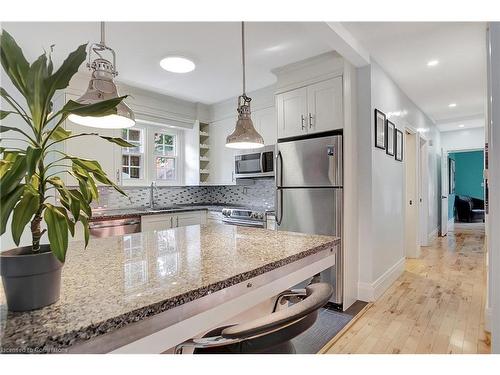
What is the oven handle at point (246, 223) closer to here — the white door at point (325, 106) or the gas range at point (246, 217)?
the gas range at point (246, 217)

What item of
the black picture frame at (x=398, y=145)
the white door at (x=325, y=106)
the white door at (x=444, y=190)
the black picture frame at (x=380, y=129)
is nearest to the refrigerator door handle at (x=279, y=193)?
the white door at (x=325, y=106)

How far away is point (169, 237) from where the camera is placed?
1.75 meters

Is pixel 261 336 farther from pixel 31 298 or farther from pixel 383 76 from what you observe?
pixel 383 76

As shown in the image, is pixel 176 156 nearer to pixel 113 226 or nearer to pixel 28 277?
pixel 113 226

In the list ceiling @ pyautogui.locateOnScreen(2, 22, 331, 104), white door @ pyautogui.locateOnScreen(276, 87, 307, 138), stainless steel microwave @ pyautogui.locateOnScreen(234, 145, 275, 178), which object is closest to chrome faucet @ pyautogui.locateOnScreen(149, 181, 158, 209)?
stainless steel microwave @ pyautogui.locateOnScreen(234, 145, 275, 178)

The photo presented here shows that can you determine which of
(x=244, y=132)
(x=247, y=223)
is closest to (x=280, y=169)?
(x=247, y=223)

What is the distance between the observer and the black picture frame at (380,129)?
2.88m

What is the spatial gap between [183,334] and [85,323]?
0.99 ft

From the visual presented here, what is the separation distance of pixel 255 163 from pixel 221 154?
35.8 inches

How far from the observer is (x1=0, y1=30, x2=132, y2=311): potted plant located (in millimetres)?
662
